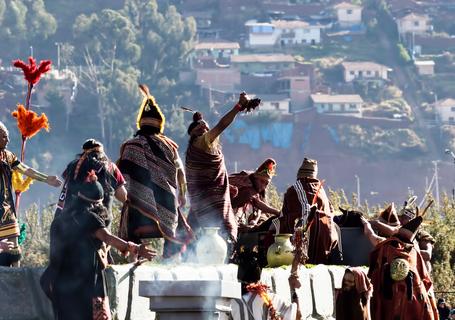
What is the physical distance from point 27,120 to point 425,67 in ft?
460

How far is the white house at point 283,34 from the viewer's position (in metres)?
158

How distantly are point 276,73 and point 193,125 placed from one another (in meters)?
135

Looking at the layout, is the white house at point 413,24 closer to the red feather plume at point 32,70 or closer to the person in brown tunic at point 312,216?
the person in brown tunic at point 312,216

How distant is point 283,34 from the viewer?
158250 millimetres

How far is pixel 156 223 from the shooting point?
36.2 ft

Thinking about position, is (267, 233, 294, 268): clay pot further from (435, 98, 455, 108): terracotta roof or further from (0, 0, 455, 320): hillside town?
(435, 98, 455, 108): terracotta roof

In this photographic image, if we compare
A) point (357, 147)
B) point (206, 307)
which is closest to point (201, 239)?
point (206, 307)

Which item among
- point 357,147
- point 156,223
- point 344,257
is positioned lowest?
point 357,147

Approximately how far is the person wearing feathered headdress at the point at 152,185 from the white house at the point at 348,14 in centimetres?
15172

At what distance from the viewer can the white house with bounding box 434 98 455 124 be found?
142000 millimetres

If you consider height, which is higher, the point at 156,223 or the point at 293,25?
the point at 156,223

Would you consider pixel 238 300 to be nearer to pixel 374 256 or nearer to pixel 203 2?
pixel 374 256

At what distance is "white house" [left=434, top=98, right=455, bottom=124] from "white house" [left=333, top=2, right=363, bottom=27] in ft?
67.6

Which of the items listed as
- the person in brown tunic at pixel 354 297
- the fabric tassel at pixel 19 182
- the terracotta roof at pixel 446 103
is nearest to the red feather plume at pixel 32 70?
the fabric tassel at pixel 19 182
